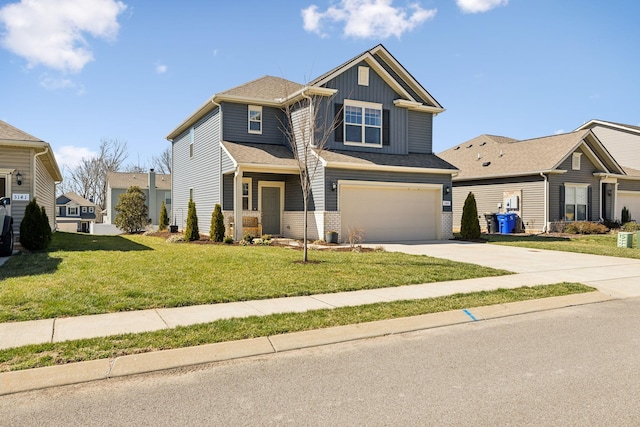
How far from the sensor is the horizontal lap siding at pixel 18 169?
47.0 feet

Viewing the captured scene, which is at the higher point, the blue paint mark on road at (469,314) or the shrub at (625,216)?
the shrub at (625,216)

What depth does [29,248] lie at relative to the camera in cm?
1316

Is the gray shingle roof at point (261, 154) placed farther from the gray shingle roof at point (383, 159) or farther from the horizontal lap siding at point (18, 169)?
the horizontal lap siding at point (18, 169)

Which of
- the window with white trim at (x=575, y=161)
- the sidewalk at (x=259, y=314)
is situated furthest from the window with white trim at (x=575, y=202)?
the sidewalk at (x=259, y=314)

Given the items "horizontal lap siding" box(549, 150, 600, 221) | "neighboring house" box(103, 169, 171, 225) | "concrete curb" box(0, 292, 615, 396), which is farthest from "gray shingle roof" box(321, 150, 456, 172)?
"neighboring house" box(103, 169, 171, 225)

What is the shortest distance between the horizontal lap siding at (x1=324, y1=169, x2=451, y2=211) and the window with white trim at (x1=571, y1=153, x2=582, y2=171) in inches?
385

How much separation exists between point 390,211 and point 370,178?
1814mm

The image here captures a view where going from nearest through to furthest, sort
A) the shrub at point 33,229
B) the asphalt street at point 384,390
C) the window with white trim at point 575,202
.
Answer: the asphalt street at point 384,390 → the shrub at point 33,229 → the window with white trim at point 575,202

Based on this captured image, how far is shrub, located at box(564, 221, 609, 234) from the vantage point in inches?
958

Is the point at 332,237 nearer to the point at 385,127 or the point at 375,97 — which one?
the point at 385,127

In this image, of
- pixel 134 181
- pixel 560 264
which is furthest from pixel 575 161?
pixel 134 181

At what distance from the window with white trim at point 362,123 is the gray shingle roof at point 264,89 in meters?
2.68

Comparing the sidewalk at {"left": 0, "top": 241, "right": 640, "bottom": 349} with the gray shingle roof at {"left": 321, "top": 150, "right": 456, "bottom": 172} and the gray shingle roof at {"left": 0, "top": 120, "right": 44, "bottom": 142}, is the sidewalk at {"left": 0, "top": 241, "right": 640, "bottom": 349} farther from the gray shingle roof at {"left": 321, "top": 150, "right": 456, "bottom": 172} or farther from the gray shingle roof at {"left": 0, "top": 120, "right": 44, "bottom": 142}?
the gray shingle roof at {"left": 0, "top": 120, "right": 44, "bottom": 142}

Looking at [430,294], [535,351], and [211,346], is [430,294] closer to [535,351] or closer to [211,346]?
[535,351]
